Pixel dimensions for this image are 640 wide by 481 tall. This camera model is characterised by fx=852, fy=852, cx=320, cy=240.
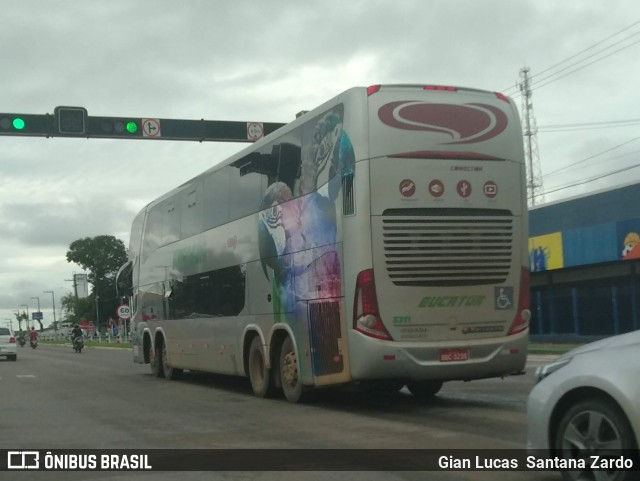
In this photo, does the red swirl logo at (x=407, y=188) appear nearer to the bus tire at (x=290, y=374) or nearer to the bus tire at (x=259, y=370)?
the bus tire at (x=290, y=374)

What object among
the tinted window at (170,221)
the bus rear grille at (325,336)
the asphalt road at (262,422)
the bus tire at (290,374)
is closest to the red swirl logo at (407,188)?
the bus rear grille at (325,336)

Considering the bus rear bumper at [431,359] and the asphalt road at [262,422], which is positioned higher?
the bus rear bumper at [431,359]

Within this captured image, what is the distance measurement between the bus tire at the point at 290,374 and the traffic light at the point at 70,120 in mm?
11460

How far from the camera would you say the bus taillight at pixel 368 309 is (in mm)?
10922

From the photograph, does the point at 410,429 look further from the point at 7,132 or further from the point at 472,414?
the point at 7,132

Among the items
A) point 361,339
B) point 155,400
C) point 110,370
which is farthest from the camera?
point 110,370

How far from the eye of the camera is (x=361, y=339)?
10914 mm

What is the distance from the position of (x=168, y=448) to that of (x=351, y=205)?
3949 mm

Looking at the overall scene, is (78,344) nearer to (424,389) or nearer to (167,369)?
(167,369)

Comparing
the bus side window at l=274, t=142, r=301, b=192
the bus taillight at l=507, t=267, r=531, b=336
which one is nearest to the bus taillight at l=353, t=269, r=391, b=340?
the bus taillight at l=507, t=267, r=531, b=336

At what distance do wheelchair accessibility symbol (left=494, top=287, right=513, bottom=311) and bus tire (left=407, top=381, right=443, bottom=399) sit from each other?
229 centimetres

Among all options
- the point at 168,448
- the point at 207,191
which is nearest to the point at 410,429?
the point at 168,448

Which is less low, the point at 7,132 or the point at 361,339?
the point at 7,132

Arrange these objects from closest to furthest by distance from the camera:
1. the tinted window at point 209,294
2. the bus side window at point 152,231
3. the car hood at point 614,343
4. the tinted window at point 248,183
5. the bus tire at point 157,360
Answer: the car hood at point 614,343
the tinted window at point 248,183
the tinted window at point 209,294
the bus side window at point 152,231
the bus tire at point 157,360
